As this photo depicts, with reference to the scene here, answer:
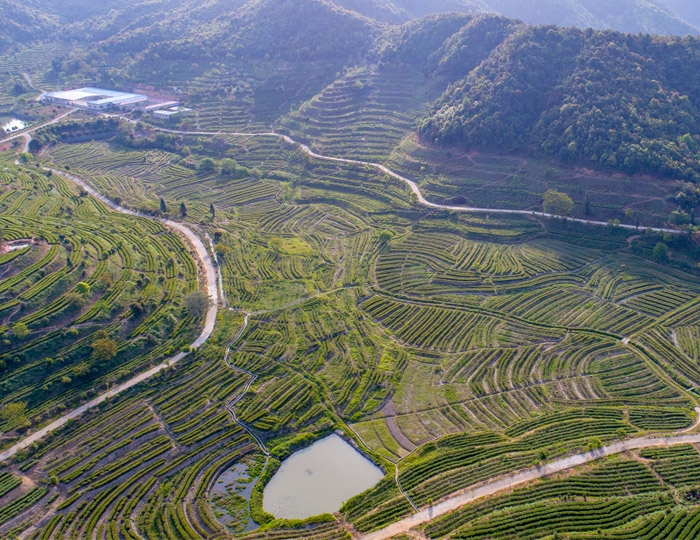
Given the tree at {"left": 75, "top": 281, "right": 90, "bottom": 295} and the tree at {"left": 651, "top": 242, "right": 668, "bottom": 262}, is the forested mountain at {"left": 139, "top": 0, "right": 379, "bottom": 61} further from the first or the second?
the tree at {"left": 75, "top": 281, "right": 90, "bottom": 295}

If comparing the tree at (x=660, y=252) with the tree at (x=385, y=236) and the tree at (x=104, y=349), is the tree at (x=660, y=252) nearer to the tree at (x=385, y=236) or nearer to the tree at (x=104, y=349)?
the tree at (x=385, y=236)

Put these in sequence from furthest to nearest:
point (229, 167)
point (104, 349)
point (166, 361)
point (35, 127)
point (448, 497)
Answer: point (35, 127), point (229, 167), point (166, 361), point (104, 349), point (448, 497)

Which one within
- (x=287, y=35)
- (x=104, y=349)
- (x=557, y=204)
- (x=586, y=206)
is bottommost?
(x=104, y=349)

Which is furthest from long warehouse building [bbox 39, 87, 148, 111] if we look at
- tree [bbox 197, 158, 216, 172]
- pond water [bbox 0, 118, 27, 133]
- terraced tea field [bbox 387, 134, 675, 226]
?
terraced tea field [bbox 387, 134, 675, 226]

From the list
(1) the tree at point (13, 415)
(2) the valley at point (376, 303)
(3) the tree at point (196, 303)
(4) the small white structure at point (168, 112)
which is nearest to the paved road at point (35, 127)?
(2) the valley at point (376, 303)

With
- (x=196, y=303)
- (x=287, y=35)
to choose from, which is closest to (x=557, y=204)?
(x=196, y=303)

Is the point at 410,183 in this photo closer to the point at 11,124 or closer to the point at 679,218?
the point at 679,218

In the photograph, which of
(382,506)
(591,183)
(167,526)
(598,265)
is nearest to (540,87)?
(591,183)
